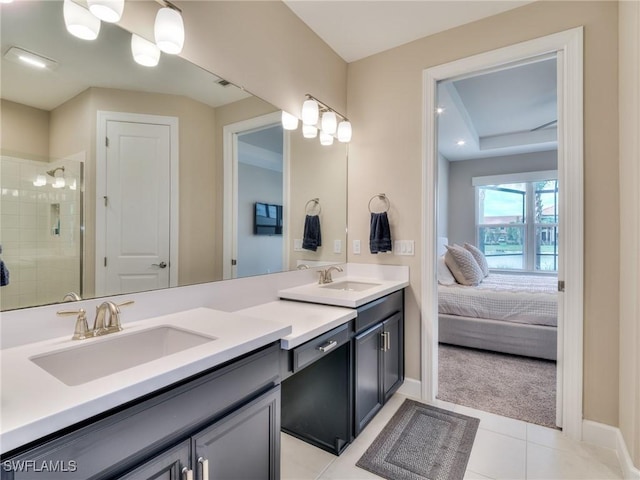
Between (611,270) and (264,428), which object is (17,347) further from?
(611,270)

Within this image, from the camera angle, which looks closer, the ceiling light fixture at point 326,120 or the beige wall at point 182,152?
the beige wall at point 182,152

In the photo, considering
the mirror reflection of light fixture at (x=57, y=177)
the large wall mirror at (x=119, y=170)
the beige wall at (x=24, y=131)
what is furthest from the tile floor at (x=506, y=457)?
the beige wall at (x=24, y=131)

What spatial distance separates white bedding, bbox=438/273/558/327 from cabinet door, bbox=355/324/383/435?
A: 5.41 feet

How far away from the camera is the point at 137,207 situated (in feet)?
4.20

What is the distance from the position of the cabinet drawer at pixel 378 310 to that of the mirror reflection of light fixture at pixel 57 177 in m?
1.39

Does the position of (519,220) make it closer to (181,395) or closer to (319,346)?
(319,346)

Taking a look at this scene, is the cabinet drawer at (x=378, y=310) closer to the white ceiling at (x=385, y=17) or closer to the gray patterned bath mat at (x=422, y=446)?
the gray patterned bath mat at (x=422, y=446)

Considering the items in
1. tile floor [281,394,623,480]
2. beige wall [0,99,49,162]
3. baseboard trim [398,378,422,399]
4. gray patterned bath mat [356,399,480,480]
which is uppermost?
beige wall [0,99,49,162]

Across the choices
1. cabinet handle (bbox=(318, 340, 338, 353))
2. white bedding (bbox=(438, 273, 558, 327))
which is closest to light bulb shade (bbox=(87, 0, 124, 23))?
cabinet handle (bbox=(318, 340, 338, 353))

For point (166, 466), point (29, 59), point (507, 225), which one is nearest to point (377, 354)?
point (166, 466)

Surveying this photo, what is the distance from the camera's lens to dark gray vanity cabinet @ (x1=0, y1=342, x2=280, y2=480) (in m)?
0.63

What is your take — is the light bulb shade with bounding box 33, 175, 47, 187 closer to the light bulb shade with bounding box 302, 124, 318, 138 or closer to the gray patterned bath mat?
the light bulb shade with bounding box 302, 124, 318, 138

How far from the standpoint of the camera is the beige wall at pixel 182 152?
1.11 m

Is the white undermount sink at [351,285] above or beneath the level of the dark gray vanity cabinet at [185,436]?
above
